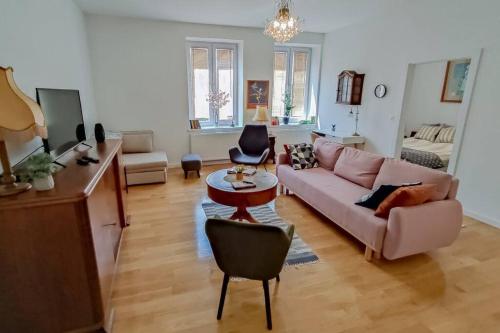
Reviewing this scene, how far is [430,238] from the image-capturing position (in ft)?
7.66

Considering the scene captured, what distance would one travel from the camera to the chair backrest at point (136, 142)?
15.3 ft

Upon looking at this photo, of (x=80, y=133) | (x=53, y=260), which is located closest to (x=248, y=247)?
(x=53, y=260)

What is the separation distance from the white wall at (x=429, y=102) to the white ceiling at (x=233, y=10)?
2174 mm

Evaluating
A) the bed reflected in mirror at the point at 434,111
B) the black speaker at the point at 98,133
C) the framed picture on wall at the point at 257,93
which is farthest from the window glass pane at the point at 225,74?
the bed reflected in mirror at the point at 434,111

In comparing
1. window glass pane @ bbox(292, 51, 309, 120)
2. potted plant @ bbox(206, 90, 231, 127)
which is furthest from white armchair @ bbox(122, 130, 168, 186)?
window glass pane @ bbox(292, 51, 309, 120)

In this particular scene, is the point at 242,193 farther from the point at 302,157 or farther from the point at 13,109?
the point at 13,109

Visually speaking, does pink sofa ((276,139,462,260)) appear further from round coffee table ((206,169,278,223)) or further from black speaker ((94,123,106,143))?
black speaker ((94,123,106,143))

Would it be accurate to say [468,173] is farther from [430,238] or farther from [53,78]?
[53,78]

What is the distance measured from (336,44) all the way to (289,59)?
1.03 m

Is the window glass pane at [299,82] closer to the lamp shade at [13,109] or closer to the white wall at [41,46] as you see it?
the white wall at [41,46]

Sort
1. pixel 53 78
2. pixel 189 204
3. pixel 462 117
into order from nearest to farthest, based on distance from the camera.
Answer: pixel 53 78 < pixel 462 117 < pixel 189 204

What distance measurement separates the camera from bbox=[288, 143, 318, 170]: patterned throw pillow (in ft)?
12.4

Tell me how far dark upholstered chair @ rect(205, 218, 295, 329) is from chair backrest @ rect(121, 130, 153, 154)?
363 cm

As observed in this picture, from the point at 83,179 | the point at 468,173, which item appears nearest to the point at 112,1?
the point at 83,179
